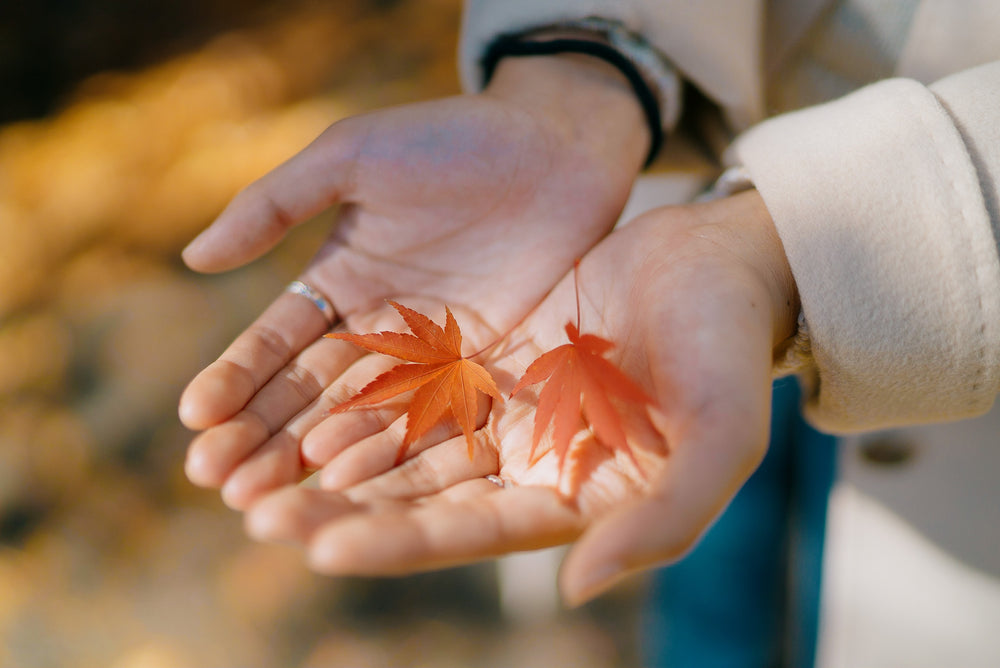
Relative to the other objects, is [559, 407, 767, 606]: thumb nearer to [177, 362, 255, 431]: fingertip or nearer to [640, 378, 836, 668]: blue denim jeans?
[177, 362, 255, 431]: fingertip

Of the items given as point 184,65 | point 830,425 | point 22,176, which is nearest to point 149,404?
point 22,176

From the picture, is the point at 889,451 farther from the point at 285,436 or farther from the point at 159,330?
the point at 159,330

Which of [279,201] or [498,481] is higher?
[279,201]

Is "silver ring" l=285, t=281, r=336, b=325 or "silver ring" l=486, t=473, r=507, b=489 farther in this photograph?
"silver ring" l=285, t=281, r=336, b=325

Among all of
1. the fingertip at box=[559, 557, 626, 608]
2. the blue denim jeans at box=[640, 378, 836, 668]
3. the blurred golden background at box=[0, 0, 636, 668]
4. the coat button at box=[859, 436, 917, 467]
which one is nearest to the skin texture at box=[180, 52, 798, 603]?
the fingertip at box=[559, 557, 626, 608]

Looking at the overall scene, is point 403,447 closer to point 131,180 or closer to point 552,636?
point 552,636

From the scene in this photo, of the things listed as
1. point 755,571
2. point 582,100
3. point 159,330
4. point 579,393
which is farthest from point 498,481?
point 159,330

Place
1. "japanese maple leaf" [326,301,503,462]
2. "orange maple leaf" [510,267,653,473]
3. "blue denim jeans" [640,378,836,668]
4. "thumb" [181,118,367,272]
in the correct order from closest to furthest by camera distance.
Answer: "orange maple leaf" [510,267,653,473] < "japanese maple leaf" [326,301,503,462] < "thumb" [181,118,367,272] < "blue denim jeans" [640,378,836,668]

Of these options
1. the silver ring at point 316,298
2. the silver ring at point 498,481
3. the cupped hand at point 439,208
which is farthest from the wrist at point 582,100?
the silver ring at point 498,481
